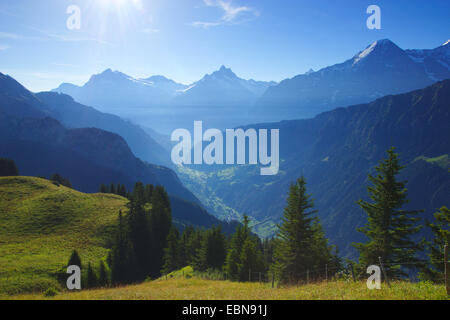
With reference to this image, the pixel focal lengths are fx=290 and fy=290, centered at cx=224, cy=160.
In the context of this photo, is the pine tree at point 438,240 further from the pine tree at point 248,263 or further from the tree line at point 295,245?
the pine tree at point 248,263

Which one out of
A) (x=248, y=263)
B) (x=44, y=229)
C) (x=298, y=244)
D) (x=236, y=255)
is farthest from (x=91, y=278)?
(x=298, y=244)

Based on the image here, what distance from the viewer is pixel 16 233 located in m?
55.1

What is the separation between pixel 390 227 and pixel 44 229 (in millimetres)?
61655

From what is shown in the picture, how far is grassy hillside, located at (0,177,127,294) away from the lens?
129ft

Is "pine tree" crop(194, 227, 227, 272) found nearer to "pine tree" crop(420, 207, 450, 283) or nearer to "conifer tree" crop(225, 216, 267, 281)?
"conifer tree" crop(225, 216, 267, 281)

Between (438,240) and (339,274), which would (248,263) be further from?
(438,240)

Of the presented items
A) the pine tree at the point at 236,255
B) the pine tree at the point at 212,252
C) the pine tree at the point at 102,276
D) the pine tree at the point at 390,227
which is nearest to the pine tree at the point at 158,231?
the pine tree at the point at 212,252

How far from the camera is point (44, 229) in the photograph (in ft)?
194

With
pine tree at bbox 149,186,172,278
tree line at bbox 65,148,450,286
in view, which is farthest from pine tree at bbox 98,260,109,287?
Result: pine tree at bbox 149,186,172,278

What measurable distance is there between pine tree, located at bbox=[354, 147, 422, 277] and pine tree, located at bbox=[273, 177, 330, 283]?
7021mm

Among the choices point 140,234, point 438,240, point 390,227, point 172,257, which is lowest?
point 172,257

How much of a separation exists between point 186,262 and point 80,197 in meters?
35.0
